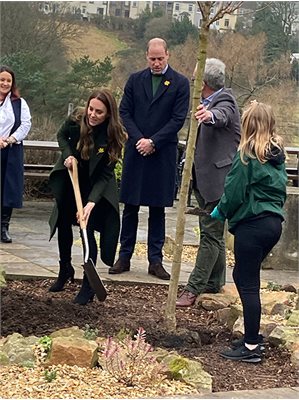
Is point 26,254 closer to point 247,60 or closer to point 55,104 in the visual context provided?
point 247,60

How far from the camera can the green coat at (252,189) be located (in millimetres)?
5016

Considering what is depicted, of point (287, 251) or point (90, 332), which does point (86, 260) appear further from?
point (287, 251)

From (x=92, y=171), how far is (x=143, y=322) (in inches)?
44.2

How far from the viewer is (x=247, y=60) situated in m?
13.1

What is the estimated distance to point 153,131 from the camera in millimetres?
7031

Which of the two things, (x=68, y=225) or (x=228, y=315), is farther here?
(x=68, y=225)

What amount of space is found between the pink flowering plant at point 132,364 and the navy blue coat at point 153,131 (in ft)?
9.15

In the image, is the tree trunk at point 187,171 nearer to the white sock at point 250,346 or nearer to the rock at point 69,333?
the white sock at point 250,346

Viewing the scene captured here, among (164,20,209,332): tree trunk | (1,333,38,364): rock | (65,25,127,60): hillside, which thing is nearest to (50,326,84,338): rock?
(1,333,38,364): rock

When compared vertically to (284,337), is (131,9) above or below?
above

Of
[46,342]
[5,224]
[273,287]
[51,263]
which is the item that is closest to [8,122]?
[5,224]

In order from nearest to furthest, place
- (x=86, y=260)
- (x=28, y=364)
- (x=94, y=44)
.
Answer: (x=28, y=364) < (x=86, y=260) < (x=94, y=44)

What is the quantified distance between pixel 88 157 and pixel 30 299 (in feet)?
3.46

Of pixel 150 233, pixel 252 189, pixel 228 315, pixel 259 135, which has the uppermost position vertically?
pixel 259 135
